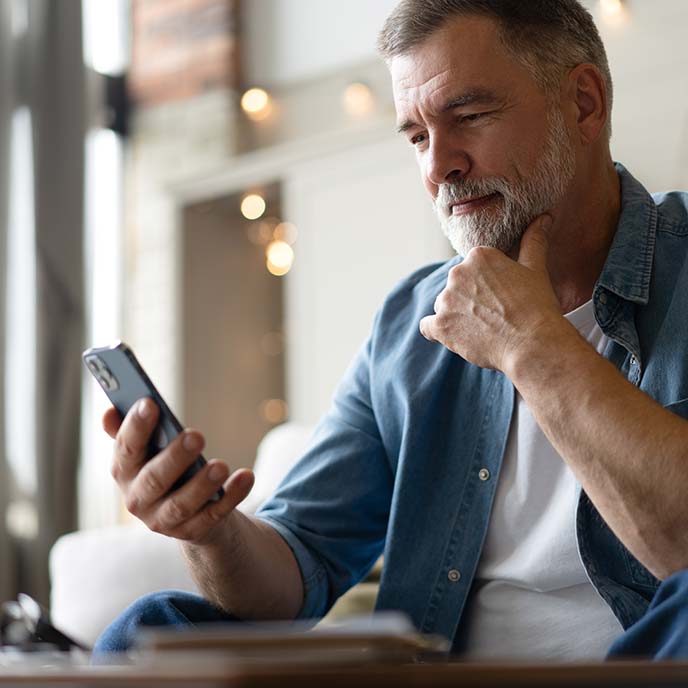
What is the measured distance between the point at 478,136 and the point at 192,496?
0.63 m

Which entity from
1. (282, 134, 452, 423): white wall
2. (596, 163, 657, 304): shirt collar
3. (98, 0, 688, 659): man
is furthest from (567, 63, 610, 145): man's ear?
(282, 134, 452, 423): white wall

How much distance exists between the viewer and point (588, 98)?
1557 mm

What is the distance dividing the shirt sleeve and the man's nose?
302 mm

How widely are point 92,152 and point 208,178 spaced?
570 millimetres

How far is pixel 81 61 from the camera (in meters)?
4.95

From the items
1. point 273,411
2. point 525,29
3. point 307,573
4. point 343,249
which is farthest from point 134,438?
point 273,411

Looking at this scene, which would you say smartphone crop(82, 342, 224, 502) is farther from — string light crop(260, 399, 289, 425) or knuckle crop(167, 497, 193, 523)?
string light crop(260, 399, 289, 425)

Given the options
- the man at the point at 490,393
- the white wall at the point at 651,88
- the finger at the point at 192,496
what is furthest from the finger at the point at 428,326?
the white wall at the point at 651,88

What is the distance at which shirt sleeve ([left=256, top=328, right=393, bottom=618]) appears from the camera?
4.89 ft

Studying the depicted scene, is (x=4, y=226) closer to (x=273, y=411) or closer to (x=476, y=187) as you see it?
(x=273, y=411)

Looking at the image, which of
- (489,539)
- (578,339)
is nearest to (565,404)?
(578,339)

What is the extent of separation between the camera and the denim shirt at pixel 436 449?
1.33m

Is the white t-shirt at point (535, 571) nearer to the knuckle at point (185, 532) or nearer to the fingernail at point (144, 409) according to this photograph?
the knuckle at point (185, 532)

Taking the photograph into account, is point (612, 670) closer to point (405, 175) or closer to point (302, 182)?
point (405, 175)
